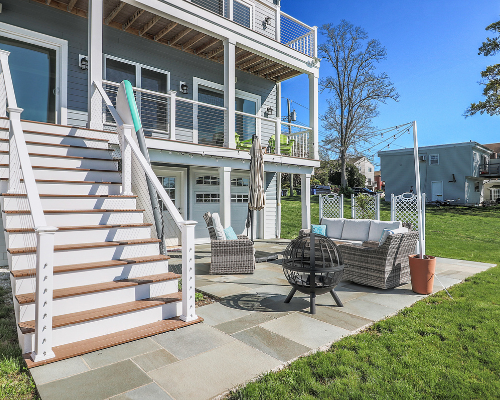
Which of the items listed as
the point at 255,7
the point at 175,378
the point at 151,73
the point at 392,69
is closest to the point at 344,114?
the point at 392,69

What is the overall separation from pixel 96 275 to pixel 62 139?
2642mm

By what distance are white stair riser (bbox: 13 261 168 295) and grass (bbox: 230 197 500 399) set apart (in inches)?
76.2

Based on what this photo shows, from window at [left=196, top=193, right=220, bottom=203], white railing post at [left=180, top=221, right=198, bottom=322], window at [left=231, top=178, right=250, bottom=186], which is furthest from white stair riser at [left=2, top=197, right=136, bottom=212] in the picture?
window at [left=231, top=178, right=250, bottom=186]

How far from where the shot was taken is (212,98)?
967 centimetres

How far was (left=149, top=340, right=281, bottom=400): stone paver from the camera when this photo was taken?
2217 millimetres

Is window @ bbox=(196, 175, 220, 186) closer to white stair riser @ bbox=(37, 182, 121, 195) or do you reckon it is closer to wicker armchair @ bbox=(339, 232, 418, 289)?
white stair riser @ bbox=(37, 182, 121, 195)

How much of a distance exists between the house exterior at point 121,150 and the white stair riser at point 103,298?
0.01m

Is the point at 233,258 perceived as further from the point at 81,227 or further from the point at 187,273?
the point at 81,227

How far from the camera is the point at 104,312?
3.02 meters

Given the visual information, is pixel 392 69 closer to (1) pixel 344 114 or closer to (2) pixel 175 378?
(1) pixel 344 114

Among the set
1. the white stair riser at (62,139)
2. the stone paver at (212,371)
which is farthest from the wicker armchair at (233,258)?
the stone paver at (212,371)

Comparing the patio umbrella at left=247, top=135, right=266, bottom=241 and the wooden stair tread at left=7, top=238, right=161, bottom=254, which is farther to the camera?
the patio umbrella at left=247, top=135, right=266, bottom=241

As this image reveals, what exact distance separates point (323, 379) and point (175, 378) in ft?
3.65

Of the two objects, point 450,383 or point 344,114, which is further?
point 344,114
